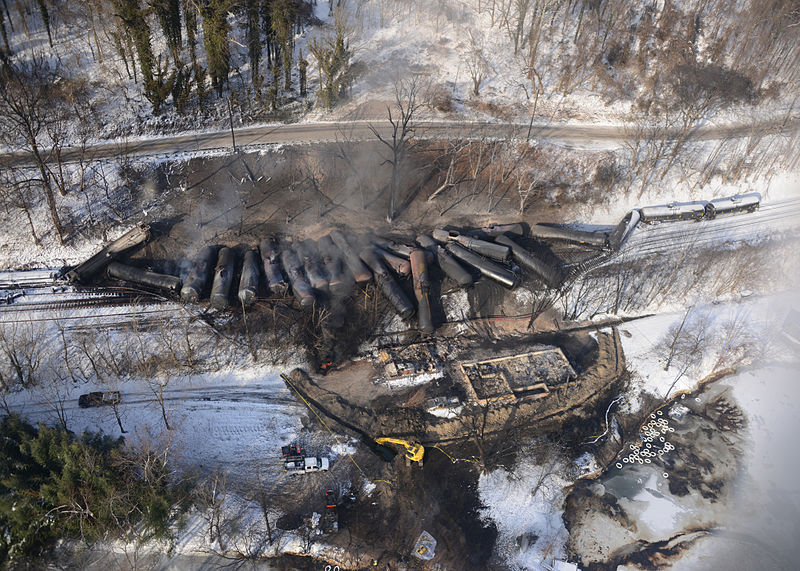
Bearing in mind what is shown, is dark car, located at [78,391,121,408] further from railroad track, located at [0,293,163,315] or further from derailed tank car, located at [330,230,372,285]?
derailed tank car, located at [330,230,372,285]

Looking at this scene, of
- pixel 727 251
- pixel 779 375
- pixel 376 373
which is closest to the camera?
pixel 376 373

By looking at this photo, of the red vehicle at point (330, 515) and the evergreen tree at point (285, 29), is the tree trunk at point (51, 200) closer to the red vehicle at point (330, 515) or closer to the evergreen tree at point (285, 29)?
the evergreen tree at point (285, 29)

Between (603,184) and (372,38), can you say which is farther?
(372,38)

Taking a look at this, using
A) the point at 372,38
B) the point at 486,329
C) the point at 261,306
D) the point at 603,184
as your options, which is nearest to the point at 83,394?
the point at 261,306

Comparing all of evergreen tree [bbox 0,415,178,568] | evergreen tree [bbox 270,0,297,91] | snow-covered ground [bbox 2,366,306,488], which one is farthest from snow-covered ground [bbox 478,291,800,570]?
evergreen tree [bbox 270,0,297,91]

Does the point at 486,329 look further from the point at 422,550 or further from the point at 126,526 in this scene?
the point at 126,526

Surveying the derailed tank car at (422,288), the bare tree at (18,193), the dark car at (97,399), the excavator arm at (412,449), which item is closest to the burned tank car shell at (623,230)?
the derailed tank car at (422,288)
